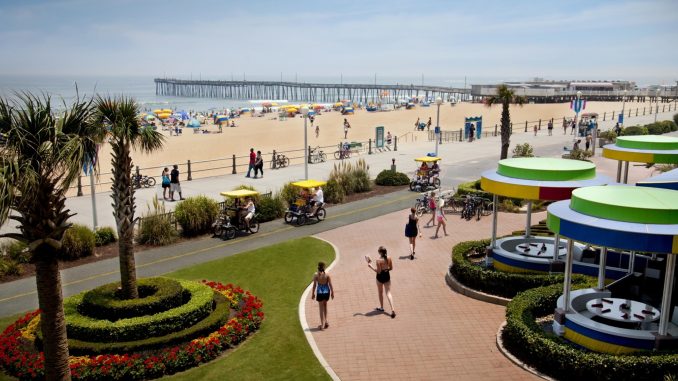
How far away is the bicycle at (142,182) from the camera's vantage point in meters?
27.3

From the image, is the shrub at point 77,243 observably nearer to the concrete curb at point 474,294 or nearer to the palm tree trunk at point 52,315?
the palm tree trunk at point 52,315

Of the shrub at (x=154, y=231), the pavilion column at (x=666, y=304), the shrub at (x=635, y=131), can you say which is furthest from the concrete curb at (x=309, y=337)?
the shrub at (x=635, y=131)

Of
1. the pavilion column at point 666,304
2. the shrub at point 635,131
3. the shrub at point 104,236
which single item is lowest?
the shrub at point 104,236

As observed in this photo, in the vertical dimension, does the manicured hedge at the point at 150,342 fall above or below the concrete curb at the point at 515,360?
above

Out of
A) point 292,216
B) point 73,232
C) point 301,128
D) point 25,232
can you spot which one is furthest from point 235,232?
point 301,128

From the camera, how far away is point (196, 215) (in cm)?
1953

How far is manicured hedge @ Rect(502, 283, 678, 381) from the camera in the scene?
916 centimetres

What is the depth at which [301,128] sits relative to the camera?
6369 cm

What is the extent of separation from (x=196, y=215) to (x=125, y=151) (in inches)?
322

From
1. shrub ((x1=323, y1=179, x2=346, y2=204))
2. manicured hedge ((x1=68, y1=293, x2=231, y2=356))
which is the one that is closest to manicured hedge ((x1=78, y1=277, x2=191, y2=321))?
manicured hedge ((x1=68, y1=293, x2=231, y2=356))

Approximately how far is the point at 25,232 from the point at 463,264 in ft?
33.3

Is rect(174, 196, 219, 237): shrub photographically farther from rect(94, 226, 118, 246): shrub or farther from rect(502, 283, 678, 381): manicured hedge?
rect(502, 283, 678, 381): manicured hedge

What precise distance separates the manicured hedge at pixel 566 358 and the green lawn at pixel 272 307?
371cm

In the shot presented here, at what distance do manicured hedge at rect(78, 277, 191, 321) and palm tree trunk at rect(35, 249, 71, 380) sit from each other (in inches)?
119
